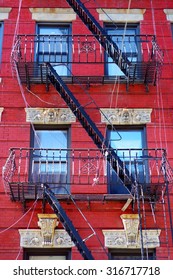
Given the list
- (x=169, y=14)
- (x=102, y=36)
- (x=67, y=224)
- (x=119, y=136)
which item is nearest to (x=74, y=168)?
(x=119, y=136)

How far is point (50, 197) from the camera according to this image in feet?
37.8

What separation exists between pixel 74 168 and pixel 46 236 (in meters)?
1.70

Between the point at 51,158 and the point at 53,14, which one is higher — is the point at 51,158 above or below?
below

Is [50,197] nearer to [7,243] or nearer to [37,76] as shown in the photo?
[7,243]


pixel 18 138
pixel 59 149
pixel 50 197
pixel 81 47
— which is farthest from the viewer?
pixel 81 47

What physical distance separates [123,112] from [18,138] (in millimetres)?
2515

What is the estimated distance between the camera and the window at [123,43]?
14648 mm

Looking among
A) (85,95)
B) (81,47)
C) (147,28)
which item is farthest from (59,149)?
(147,28)

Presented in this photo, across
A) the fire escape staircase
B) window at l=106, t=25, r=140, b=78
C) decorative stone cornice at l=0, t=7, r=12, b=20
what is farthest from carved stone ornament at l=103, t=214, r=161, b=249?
decorative stone cornice at l=0, t=7, r=12, b=20

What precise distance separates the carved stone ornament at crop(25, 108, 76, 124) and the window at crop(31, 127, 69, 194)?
0.23 meters

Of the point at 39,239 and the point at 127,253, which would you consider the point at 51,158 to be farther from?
the point at 127,253

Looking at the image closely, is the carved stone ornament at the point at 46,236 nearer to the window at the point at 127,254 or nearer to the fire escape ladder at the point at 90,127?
the window at the point at 127,254

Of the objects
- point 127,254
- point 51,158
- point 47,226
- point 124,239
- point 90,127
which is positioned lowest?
point 127,254

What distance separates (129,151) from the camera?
42.0 feet
